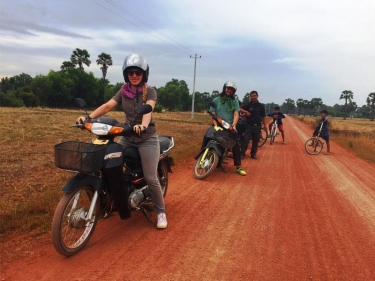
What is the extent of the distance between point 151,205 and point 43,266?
1.63 meters

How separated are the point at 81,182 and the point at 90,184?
0.12 meters

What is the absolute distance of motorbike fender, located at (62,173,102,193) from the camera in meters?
→ 3.07

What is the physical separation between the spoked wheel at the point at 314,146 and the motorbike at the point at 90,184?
9.72m

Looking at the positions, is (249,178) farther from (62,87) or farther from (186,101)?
(186,101)

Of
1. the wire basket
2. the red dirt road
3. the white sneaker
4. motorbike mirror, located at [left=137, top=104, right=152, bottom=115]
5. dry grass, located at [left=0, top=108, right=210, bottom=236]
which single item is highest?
motorbike mirror, located at [left=137, top=104, right=152, bottom=115]

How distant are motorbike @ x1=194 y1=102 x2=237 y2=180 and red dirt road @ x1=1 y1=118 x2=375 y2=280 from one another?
554 millimetres

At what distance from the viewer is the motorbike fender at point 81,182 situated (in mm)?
3070

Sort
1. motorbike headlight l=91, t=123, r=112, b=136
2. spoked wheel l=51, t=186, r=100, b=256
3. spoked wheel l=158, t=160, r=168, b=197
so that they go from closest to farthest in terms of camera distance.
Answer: spoked wheel l=51, t=186, r=100, b=256
motorbike headlight l=91, t=123, r=112, b=136
spoked wheel l=158, t=160, r=168, b=197

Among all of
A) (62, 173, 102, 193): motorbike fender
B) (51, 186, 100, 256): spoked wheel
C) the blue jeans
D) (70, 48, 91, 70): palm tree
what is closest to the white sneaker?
the blue jeans

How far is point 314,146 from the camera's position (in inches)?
460

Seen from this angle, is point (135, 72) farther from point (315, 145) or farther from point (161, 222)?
point (315, 145)

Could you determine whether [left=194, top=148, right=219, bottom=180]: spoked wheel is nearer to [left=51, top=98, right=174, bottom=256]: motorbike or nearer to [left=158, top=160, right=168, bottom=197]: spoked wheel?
[left=158, top=160, right=168, bottom=197]: spoked wheel

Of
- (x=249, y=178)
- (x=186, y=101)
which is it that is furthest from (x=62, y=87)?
(x=249, y=178)

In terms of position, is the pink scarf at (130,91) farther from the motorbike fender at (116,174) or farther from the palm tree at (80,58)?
the palm tree at (80,58)
